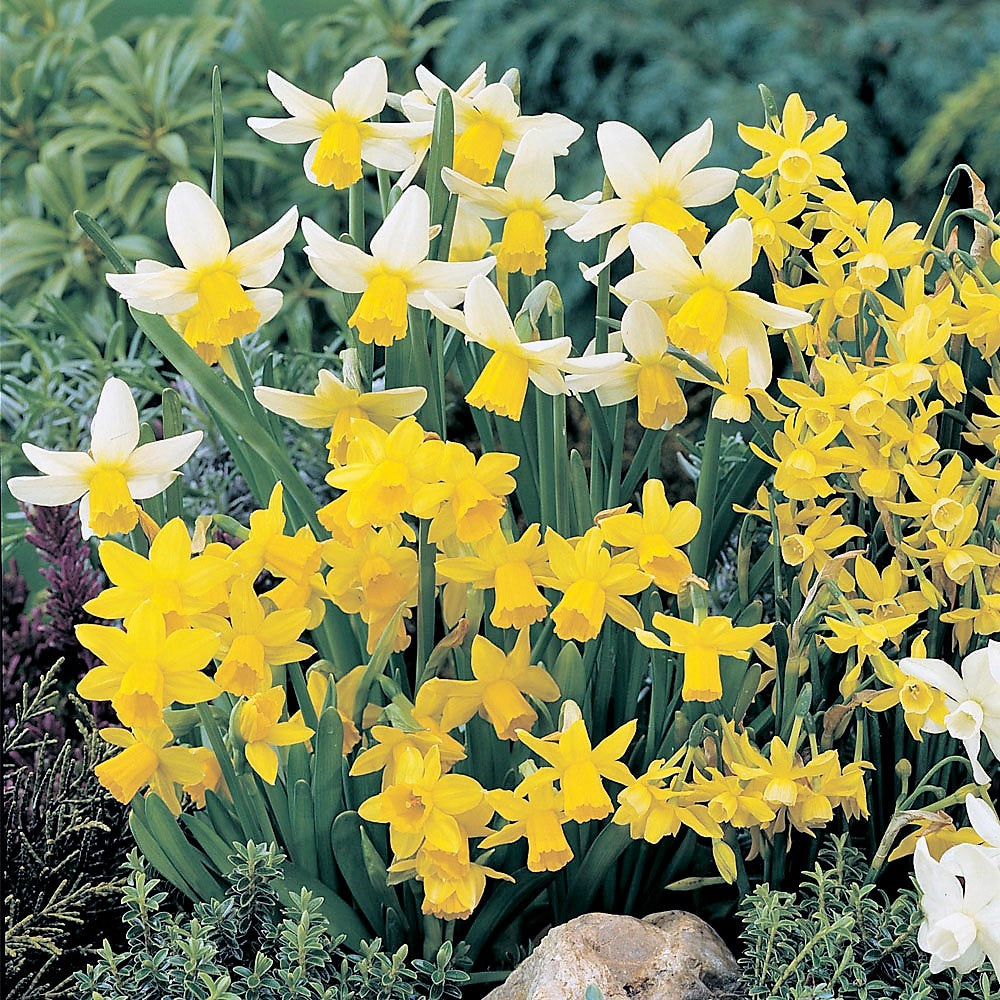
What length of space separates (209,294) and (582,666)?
37 centimetres

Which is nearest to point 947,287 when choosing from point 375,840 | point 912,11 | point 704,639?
point 704,639

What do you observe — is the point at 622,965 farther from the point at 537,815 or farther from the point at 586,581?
the point at 586,581

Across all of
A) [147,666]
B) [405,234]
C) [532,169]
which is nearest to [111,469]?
[147,666]

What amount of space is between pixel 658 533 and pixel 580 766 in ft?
0.54

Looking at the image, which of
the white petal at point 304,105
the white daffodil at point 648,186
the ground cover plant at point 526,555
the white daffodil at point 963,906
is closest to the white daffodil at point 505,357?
the ground cover plant at point 526,555

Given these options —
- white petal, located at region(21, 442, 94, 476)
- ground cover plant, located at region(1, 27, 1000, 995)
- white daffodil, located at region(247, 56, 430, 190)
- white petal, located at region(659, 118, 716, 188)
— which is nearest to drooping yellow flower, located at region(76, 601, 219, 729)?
ground cover plant, located at region(1, 27, 1000, 995)

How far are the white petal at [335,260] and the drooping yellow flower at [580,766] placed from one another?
0.32 metres

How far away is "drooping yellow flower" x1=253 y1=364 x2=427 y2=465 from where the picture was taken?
777 mm

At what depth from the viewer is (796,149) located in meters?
0.85

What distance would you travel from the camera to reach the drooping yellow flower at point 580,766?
780mm

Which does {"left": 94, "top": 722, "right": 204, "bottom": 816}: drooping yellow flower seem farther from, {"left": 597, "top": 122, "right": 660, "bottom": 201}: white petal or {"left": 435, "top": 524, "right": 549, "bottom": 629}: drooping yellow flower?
{"left": 597, "top": 122, "right": 660, "bottom": 201}: white petal

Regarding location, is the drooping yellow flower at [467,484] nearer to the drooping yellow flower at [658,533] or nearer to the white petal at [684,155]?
the drooping yellow flower at [658,533]

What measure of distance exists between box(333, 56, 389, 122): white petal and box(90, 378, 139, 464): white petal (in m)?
0.26

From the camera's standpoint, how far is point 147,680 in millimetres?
721
